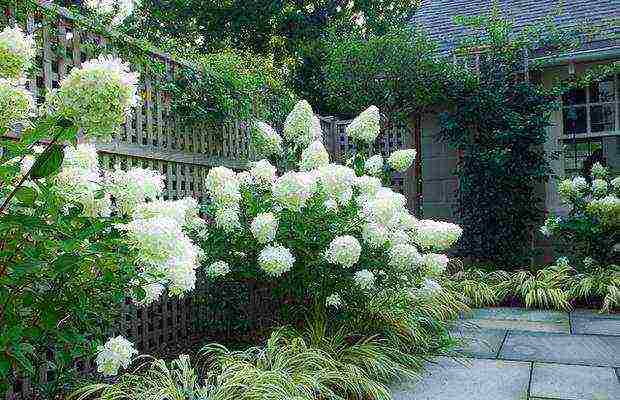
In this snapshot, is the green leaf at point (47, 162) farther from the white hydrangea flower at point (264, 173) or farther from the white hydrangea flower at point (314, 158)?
the white hydrangea flower at point (314, 158)

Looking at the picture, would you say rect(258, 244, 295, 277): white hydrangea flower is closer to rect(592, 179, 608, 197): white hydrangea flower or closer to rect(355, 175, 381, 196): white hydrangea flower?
rect(355, 175, 381, 196): white hydrangea flower

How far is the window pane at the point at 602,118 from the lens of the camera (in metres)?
7.22

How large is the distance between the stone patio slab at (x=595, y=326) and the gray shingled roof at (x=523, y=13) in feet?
11.6

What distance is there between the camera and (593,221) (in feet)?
19.2

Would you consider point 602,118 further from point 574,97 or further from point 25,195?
point 25,195

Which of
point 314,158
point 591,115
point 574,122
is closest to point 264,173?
point 314,158

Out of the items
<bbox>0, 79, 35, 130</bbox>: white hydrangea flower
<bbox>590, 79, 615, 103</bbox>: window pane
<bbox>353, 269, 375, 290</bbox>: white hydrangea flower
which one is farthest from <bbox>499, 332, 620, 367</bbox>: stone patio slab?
<bbox>590, 79, 615, 103</bbox>: window pane

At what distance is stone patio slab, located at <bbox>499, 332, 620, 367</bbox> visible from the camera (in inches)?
144

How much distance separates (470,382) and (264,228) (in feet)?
4.78

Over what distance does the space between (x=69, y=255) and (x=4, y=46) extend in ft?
1.98

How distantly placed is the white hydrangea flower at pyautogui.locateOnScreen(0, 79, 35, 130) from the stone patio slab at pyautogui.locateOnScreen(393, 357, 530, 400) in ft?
7.57

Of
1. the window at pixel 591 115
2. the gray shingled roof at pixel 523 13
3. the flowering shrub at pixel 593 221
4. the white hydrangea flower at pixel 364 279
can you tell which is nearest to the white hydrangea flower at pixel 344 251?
the white hydrangea flower at pixel 364 279

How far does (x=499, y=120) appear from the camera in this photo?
668cm

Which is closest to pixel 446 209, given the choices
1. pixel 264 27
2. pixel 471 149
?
pixel 471 149
